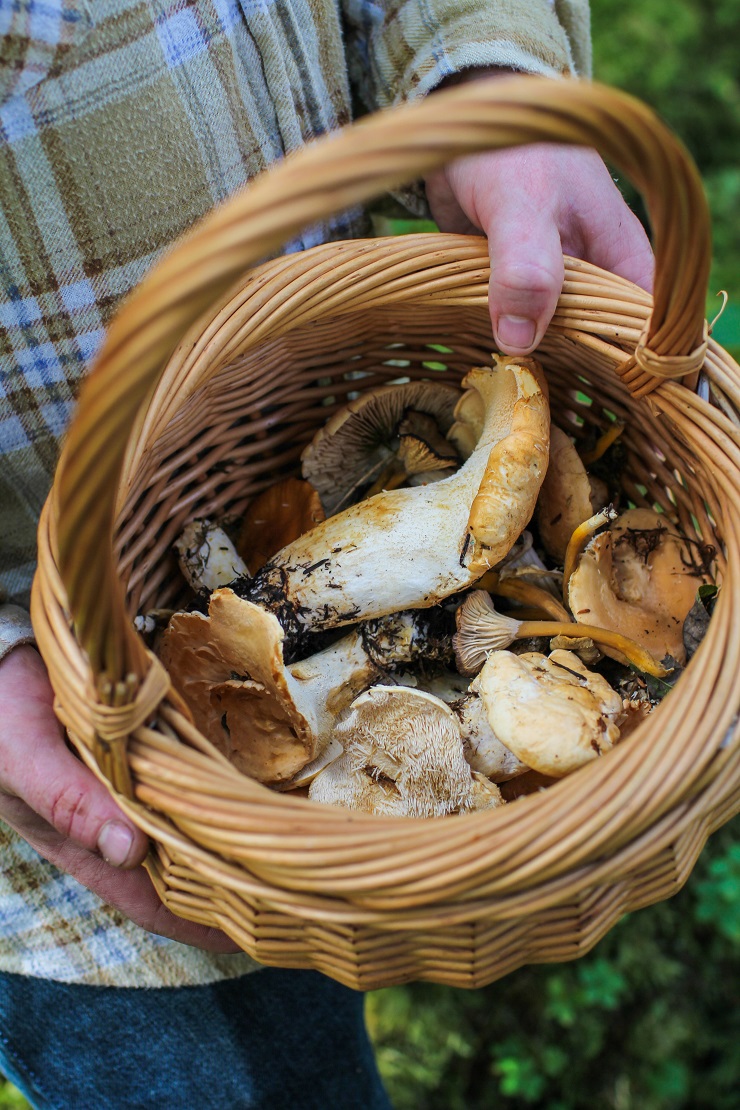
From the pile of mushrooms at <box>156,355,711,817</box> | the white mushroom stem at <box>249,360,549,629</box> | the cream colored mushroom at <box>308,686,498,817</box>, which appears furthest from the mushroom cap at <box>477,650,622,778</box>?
the white mushroom stem at <box>249,360,549,629</box>

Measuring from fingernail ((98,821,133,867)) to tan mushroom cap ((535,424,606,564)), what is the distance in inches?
36.6

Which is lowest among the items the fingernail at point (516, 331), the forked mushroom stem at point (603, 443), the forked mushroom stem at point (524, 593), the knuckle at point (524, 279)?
the forked mushroom stem at point (524, 593)

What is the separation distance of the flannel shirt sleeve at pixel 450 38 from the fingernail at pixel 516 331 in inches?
25.3

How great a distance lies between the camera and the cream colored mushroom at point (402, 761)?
1.26 meters

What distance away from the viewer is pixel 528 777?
1.38m

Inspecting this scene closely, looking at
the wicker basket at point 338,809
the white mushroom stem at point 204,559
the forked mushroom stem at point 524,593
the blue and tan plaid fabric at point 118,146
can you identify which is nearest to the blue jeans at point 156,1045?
the blue and tan plaid fabric at point 118,146

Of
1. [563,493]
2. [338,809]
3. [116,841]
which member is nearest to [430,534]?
[563,493]

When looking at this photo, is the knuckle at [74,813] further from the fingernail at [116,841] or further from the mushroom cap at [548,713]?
the mushroom cap at [548,713]

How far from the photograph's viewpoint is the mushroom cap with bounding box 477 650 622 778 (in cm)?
113

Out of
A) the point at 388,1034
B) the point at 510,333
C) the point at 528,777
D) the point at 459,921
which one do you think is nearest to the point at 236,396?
the point at 510,333

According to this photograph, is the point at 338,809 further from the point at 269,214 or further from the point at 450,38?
the point at 450,38

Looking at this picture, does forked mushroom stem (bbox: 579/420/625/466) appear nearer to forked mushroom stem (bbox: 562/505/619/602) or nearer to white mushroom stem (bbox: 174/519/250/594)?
forked mushroom stem (bbox: 562/505/619/602)

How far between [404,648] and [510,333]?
1.87 ft

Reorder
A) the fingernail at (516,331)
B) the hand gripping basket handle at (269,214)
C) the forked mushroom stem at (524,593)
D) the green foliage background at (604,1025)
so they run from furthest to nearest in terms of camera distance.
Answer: the green foliage background at (604,1025)
the forked mushroom stem at (524,593)
the fingernail at (516,331)
the hand gripping basket handle at (269,214)
